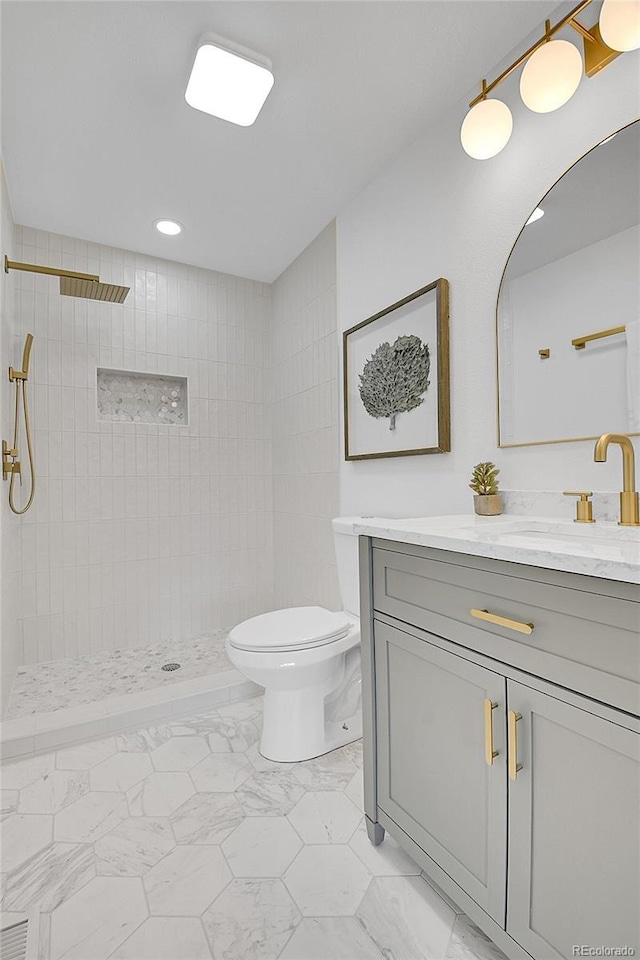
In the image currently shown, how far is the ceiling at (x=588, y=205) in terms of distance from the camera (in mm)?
1263

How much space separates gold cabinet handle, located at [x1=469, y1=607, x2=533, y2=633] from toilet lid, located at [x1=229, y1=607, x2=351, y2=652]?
0.86 m

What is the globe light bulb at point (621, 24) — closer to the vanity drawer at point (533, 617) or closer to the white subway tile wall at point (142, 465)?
the vanity drawer at point (533, 617)

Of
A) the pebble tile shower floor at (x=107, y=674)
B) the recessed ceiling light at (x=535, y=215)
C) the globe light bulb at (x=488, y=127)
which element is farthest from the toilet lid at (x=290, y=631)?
the globe light bulb at (x=488, y=127)

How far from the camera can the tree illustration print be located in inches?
77.6

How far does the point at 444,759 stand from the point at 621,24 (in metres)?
1.67

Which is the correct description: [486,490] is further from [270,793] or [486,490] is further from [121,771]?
[121,771]

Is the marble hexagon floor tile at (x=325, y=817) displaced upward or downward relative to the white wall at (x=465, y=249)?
downward

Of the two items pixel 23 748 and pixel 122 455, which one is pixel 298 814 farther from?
pixel 122 455

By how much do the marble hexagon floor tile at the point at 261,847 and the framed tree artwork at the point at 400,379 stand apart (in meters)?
1.30

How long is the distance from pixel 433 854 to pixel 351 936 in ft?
0.82

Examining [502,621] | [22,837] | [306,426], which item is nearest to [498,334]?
[502,621]

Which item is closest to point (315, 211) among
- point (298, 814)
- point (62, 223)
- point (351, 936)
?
point (62, 223)

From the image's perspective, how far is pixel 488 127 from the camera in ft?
4.82

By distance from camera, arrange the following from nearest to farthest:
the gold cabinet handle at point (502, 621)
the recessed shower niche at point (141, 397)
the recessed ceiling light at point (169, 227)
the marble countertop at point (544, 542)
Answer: the marble countertop at point (544, 542) < the gold cabinet handle at point (502, 621) < the recessed ceiling light at point (169, 227) < the recessed shower niche at point (141, 397)
